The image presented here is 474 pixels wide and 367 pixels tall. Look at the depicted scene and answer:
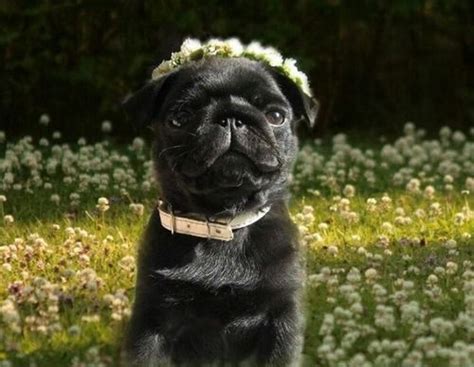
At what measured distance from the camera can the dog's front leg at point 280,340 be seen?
486cm

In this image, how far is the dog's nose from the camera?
4.87m

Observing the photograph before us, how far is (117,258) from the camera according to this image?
22.3 feet

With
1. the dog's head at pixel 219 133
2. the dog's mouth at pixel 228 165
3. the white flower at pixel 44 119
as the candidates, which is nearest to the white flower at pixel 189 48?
the dog's head at pixel 219 133

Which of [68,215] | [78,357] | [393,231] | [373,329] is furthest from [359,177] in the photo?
[78,357]

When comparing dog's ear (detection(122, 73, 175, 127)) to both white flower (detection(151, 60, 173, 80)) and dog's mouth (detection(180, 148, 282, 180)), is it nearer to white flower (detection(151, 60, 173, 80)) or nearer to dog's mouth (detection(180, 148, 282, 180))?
white flower (detection(151, 60, 173, 80))

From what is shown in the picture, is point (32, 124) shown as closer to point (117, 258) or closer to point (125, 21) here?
point (125, 21)

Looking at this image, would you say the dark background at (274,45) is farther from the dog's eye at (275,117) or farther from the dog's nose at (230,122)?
the dog's nose at (230,122)

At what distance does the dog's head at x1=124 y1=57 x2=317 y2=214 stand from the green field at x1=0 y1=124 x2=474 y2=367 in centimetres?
79

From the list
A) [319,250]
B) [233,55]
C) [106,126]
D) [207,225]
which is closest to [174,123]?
[207,225]

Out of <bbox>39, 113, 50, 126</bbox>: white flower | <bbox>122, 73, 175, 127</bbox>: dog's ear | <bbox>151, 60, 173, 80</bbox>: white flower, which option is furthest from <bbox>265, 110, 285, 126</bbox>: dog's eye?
<bbox>39, 113, 50, 126</bbox>: white flower

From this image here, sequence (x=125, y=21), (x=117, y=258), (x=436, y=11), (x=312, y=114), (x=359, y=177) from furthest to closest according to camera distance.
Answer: (x=436, y=11), (x=125, y=21), (x=359, y=177), (x=117, y=258), (x=312, y=114)

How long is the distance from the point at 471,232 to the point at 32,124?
4921mm

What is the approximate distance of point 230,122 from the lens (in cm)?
487

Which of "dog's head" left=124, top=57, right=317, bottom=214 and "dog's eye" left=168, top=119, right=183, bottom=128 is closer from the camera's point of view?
"dog's head" left=124, top=57, right=317, bottom=214
